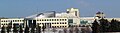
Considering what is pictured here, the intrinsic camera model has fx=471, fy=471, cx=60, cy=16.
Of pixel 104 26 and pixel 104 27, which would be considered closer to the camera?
pixel 104 27

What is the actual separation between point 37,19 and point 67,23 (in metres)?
10.7

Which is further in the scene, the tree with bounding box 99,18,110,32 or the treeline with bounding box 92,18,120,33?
the tree with bounding box 99,18,110,32

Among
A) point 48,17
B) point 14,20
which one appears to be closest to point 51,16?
point 48,17

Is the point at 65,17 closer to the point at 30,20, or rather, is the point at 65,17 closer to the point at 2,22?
the point at 30,20

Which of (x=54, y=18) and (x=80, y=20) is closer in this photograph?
(x=54, y=18)

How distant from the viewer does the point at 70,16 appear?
16600 centimetres

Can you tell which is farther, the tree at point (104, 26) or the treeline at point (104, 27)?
the tree at point (104, 26)

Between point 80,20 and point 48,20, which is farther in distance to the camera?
point 80,20

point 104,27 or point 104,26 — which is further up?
point 104,26

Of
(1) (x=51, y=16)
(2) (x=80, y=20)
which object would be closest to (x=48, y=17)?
(1) (x=51, y=16)

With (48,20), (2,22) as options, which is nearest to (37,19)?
(48,20)

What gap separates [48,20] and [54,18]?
2204 millimetres

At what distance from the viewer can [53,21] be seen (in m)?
164

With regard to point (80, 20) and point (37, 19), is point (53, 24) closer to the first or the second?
point (37, 19)
